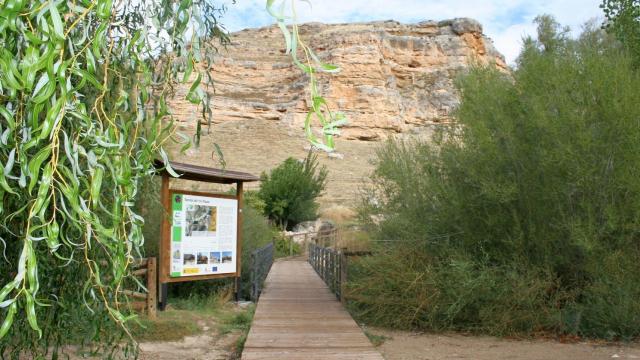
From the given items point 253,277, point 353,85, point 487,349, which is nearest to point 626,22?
point 487,349

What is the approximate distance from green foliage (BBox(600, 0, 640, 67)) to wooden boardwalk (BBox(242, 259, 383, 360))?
619 centimetres

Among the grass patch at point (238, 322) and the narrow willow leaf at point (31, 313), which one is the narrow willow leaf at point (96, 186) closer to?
the narrow willow leaf at point (31, 313)

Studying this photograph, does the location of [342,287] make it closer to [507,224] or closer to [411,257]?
[411,257]

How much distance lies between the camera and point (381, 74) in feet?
236

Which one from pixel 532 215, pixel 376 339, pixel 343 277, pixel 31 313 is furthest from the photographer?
pixel 343 277

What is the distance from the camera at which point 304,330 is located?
7.22 m

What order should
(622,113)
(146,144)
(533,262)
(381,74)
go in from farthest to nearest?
1. (381,74)
2. (533,262)
3. (622,113)
4. (146,144)

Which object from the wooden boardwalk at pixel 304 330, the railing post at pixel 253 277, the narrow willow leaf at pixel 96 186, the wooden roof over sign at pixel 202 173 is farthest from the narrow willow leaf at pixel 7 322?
the railing post at pixel 253 277

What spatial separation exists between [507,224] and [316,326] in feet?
9.47

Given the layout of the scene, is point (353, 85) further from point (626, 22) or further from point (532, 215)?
point (532, 215)

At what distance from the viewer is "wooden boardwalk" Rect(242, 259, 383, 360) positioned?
5941mm

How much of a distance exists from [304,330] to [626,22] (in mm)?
7470

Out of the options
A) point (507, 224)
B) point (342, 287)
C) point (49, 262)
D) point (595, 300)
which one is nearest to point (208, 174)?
→ point (342, 287)

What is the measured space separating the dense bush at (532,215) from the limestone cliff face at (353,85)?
46.3 metres
